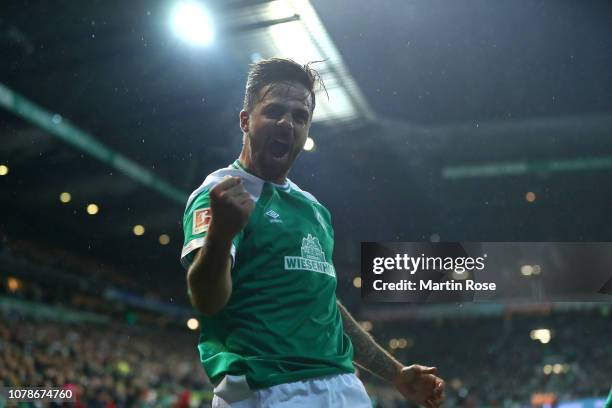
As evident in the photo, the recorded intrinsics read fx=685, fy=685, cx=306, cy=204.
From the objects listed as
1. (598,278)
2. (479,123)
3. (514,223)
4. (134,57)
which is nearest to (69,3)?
(134,57)

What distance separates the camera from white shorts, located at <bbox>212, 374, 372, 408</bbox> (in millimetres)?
1397

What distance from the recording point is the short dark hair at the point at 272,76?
5.32ft

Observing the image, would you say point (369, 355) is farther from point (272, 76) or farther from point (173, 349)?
point (173, 349)

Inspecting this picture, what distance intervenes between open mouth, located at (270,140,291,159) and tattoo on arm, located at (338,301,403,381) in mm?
439

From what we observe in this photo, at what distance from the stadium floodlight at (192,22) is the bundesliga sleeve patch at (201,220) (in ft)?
17.1

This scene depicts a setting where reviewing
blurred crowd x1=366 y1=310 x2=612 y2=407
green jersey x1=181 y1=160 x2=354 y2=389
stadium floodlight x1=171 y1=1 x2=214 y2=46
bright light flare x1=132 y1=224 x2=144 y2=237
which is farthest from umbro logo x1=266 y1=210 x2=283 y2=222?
blurred crowd x1=366 y1=310 x2=612 y2=407

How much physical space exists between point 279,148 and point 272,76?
18cm

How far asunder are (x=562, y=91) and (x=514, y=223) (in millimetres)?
1284

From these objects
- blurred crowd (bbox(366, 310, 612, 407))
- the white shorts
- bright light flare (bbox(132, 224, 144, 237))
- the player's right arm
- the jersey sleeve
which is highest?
bright light flare (bbox(132, 224, 144, 237))

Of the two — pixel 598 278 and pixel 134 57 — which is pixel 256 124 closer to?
pixel 598 278

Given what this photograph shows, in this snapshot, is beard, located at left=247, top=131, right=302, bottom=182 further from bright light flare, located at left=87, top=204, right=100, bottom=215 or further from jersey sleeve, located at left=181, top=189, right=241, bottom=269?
bright light flare, located at left=87, top=204, right=100, bottom=215

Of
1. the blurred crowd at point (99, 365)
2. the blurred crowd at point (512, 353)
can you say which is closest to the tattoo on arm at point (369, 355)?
the blurred crowd at point (99, 365)

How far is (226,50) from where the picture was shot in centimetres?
696

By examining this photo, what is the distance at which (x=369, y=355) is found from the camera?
1774 mm
